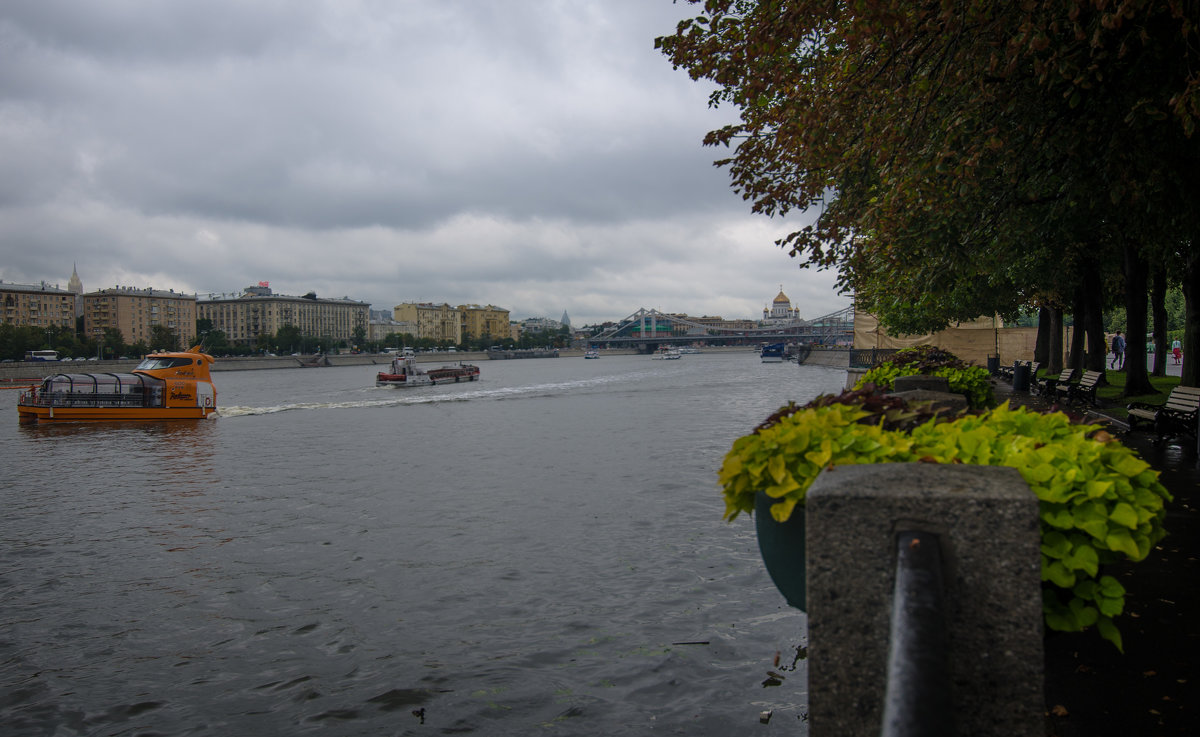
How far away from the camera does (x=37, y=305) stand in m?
150

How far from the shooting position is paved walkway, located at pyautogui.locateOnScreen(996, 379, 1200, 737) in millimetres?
3520

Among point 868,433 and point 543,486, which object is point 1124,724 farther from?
point 543,486

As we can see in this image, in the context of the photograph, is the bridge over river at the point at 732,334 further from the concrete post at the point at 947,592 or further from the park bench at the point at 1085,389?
the concrete post at the point at 947,592

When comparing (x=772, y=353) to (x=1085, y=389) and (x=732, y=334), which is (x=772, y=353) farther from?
(x=1085, y=389)

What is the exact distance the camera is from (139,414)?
34.5 m

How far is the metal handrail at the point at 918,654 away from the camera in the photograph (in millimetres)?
1590

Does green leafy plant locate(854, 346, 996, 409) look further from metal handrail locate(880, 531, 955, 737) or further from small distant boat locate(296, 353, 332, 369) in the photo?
small distant boat locate(296, 353, 332, 369)

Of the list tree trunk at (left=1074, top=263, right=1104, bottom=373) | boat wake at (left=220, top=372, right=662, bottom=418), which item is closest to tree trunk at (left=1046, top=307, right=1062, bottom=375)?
tree trunk at (left=1074, top=263, right=1104, bottom=373)

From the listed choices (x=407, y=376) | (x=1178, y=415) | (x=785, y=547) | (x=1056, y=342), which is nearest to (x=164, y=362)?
(x=407, y=376)

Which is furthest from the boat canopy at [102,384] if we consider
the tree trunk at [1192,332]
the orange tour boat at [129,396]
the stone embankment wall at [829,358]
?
the stone embankment wall at [829,358]

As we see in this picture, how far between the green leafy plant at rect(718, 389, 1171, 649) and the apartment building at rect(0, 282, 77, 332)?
166832 millimetres

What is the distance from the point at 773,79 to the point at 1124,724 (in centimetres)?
825

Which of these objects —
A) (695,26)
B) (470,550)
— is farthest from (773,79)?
(470,550)

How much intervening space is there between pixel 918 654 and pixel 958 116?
7858 millimetres
